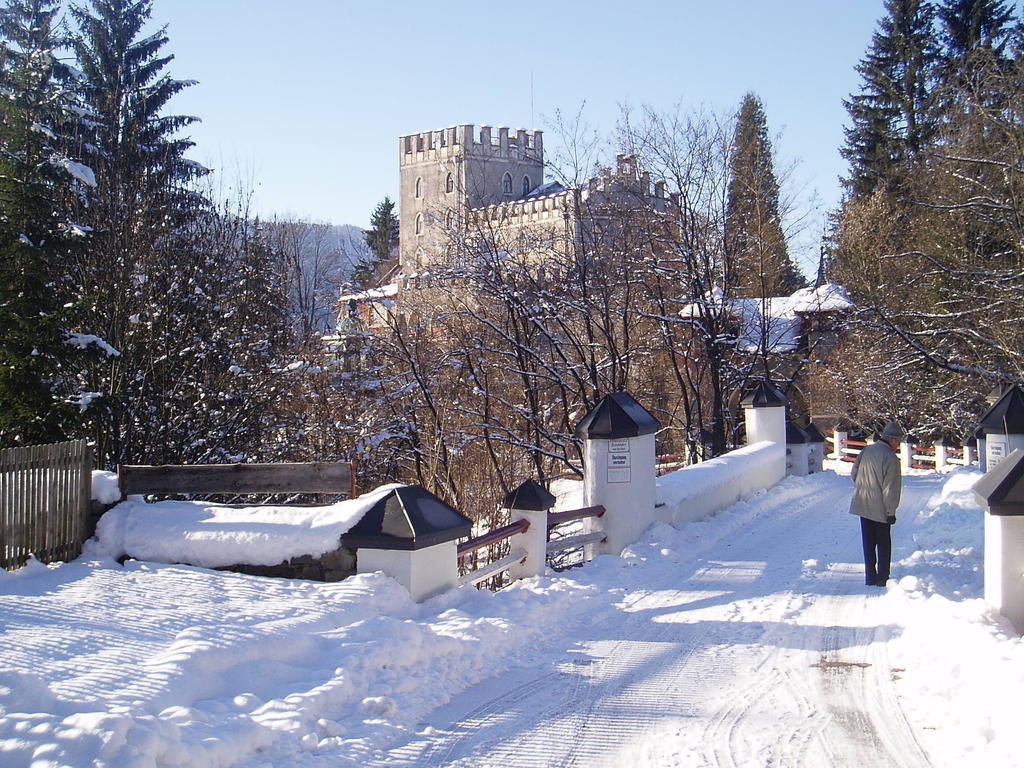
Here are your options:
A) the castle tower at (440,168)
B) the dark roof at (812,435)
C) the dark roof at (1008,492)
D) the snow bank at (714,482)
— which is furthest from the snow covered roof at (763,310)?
the castle tower at (440,168)

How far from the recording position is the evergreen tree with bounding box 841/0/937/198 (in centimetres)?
3919

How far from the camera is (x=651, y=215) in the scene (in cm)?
2497

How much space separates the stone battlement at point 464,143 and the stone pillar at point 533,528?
46.8 metres

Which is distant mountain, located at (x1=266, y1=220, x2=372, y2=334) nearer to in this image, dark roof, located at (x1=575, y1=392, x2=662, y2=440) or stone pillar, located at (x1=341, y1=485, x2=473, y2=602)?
dark roof, located at (x1=575, y1=392, x2=662, y2=440)

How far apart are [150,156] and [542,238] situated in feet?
32.4

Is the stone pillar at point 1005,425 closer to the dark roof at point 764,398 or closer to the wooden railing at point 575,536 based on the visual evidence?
the dark roof at point 764,398

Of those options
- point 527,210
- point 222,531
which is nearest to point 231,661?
point 222,531

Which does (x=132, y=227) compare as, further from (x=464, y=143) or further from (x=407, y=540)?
(x=464, y=143)

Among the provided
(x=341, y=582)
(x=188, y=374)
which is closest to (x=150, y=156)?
(x=188, y=374)

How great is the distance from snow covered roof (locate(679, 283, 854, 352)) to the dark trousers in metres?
15.2

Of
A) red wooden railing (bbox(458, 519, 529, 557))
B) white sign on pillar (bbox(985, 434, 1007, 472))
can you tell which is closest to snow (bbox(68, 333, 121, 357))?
red wooden railing (bbox(458, 519, 529, 557))

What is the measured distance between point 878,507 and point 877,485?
23 cm

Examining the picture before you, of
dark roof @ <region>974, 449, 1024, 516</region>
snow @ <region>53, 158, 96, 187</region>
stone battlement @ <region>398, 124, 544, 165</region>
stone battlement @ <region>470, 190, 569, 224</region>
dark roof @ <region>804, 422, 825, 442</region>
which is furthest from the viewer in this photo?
stone battlement @ <region>398, 124, 544, 165</region>

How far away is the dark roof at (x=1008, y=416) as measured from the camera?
51.3 ft
